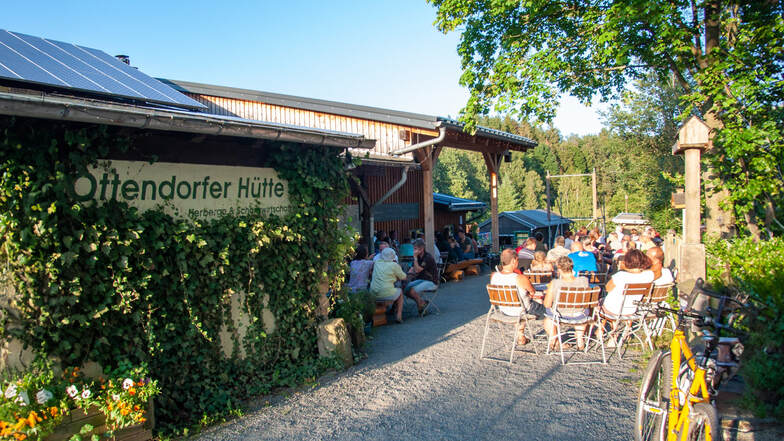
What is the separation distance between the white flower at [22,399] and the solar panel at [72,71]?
3.54m

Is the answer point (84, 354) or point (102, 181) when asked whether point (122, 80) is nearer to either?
point (102, 181)

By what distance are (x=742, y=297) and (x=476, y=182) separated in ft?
141

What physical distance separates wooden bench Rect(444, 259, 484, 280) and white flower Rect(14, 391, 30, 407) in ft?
34.6

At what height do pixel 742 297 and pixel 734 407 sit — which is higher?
pixel 742 297

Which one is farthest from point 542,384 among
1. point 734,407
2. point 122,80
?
point 122,80

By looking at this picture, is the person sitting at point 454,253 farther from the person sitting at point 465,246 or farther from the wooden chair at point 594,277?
the wooden chair at point 594,277

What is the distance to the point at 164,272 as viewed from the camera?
14.6ft

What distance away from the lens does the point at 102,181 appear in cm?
426

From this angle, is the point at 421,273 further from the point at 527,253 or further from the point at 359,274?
the point at 527,253

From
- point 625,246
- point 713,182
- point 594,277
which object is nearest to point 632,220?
point 625,246

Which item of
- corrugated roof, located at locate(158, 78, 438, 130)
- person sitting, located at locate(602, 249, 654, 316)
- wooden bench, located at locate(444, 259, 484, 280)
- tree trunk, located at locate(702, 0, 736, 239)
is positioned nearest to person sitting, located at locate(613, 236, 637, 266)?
tree trunk, located at locate(702, 0, 736, 239)

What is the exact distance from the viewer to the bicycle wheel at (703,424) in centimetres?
309

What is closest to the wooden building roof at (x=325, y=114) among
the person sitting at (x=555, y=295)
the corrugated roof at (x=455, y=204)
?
the corrugated roof at (x=455, y=204)

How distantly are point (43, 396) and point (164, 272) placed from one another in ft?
4.19
